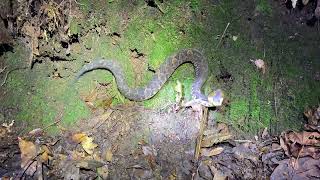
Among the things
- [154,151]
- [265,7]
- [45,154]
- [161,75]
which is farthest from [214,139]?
[45,154]

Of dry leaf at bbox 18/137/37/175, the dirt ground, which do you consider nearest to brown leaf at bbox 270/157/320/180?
the dirt ground

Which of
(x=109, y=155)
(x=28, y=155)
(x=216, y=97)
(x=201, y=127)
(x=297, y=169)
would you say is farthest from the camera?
(x=216, y=97)

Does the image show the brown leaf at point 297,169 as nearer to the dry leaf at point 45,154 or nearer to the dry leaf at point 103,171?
the dry leaf at point 103,171

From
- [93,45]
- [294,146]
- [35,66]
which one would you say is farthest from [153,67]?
[294,146]

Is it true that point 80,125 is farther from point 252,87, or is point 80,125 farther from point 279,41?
point 279,41

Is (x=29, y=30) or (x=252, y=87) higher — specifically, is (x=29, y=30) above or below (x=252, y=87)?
above

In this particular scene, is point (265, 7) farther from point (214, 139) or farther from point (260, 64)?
point (214, 139)

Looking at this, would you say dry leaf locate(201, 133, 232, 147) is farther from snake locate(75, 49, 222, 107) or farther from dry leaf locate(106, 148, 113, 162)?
dry leaf locate(106, 148, 113, 162)

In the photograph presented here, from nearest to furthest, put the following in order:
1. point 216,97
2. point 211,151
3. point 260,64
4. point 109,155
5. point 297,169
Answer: point 297,169
point 109,155
point 211,151
point 260,64
point 216,97
